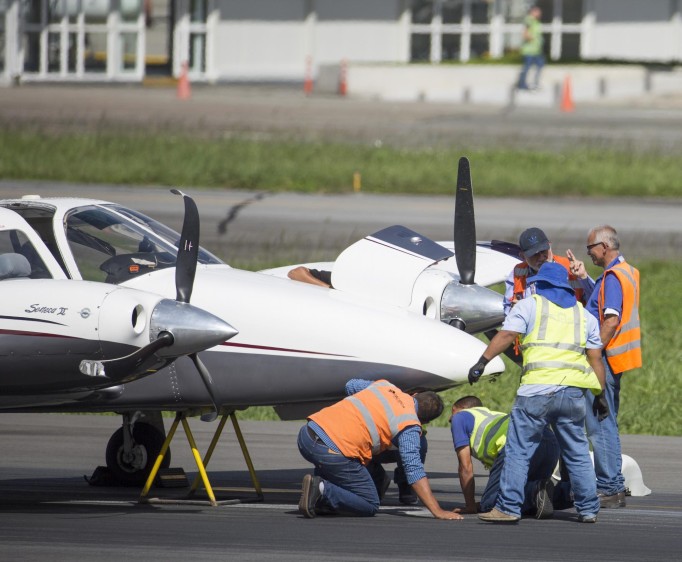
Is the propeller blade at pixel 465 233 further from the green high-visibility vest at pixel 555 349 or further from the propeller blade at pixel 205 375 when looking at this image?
the propeller blade at pixel 205 375

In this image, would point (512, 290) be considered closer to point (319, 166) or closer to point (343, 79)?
point (319, 166)

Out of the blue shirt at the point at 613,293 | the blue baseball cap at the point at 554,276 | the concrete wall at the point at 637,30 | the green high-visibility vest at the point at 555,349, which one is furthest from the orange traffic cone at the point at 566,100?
the green high-visibility vest at the point at 555,349

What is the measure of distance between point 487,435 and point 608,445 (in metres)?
1.02

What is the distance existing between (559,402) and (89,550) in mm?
3428

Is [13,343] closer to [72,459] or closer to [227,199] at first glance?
[72,459]

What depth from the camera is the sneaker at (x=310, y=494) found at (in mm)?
9648

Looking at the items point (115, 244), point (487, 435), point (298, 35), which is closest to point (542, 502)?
point (487, 435)

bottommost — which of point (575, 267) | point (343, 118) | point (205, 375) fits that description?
point (205, 375)

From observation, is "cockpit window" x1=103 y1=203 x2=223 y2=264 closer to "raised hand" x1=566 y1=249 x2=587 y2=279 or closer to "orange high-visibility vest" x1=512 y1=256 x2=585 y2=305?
"orange high-visibility vest" x1=512 y1=256 x2=585 y2=305

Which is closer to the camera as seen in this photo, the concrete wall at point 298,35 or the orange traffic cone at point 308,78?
the orange traffic cone at point 308,78

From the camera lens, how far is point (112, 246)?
10.5 m

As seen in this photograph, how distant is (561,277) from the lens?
373 inches

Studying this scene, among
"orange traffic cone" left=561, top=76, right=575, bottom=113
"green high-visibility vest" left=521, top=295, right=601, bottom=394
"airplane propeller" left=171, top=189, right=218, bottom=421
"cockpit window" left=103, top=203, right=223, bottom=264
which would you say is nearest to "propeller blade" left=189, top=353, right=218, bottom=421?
"airplane propeller" left=171, top=189, right=218, bottom=421

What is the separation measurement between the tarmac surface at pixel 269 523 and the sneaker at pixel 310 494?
0.13m
